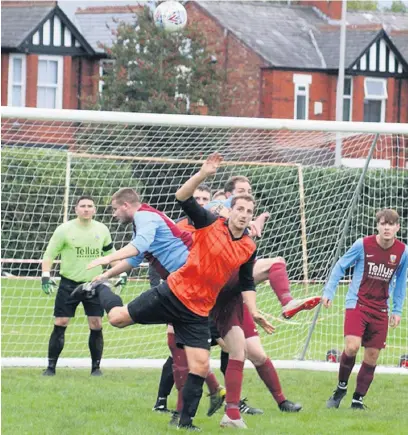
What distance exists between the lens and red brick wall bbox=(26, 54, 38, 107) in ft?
119

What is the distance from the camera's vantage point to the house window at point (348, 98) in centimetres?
3988

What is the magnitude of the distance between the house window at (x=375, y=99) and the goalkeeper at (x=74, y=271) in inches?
1147

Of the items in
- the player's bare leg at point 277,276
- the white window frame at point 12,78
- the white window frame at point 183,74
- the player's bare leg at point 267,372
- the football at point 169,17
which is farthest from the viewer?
the white window frame at point 12,78

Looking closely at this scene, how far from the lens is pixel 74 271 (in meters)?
11.7

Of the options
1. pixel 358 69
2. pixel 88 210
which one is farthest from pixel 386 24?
pixel 88 210

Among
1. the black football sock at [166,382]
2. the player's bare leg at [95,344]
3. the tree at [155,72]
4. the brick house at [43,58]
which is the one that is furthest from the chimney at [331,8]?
the black football sock at [166,382]

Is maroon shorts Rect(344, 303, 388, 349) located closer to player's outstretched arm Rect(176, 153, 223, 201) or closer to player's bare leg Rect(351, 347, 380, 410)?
player's bare leg Rect(351, 347, 380, 410)

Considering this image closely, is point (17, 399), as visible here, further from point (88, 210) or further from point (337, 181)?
point (337, 181)

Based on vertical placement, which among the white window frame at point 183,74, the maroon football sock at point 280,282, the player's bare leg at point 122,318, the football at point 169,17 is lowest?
the player's bare leg at point 122,318

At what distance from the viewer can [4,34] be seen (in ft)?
117

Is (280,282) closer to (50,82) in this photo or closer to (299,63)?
(50,82)

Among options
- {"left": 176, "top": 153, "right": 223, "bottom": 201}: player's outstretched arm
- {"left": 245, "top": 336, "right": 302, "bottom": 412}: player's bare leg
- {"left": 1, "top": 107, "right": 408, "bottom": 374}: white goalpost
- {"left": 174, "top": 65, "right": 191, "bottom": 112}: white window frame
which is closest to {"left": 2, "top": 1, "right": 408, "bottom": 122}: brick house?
{"left": 174, "top": 65, "right": 191, "bottom": 112}: white window frame

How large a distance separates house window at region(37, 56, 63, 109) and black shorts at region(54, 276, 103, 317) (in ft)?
83.2

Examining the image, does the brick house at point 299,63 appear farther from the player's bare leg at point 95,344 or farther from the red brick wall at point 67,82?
the player's bare leg at point 95,344
